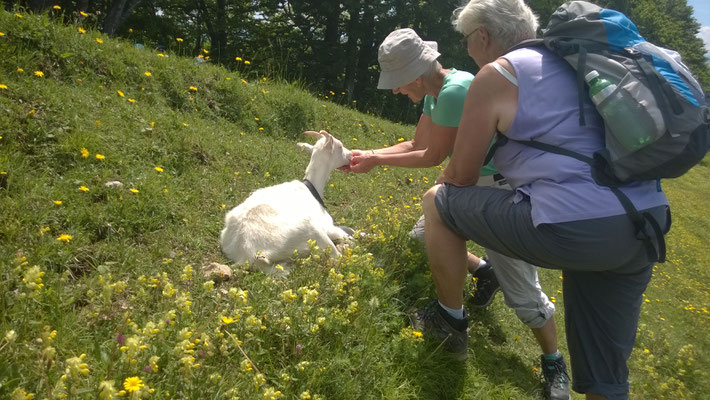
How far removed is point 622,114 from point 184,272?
2.03 meters

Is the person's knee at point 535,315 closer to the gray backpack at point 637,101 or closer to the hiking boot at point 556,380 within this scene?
the hiking boot at point 556,380

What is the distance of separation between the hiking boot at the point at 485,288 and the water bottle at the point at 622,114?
1768 millimetres

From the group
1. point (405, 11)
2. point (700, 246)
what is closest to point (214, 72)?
point (700, 246)

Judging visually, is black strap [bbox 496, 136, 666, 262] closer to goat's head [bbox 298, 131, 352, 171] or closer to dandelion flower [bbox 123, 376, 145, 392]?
dandelion flower [bbox 123, 376, 145, 392]

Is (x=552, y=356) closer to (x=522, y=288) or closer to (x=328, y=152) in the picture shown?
(x=522, y=288)

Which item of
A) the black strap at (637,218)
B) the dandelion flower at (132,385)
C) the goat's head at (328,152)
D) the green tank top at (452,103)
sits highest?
the green tank top at (452,103)

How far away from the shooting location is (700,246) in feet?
38.2

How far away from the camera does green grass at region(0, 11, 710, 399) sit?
182cm

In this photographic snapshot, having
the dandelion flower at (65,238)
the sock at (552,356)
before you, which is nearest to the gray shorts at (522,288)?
the sock at (552,356)

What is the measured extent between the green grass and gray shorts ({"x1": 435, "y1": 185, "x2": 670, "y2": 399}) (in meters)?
0.65

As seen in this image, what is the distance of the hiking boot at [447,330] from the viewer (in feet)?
9.04

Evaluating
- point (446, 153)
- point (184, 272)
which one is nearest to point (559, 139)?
point (446, 153)

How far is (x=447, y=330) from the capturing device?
2758 millimetres

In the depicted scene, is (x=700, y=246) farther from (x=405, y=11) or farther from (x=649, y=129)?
(x=405, y=11)
